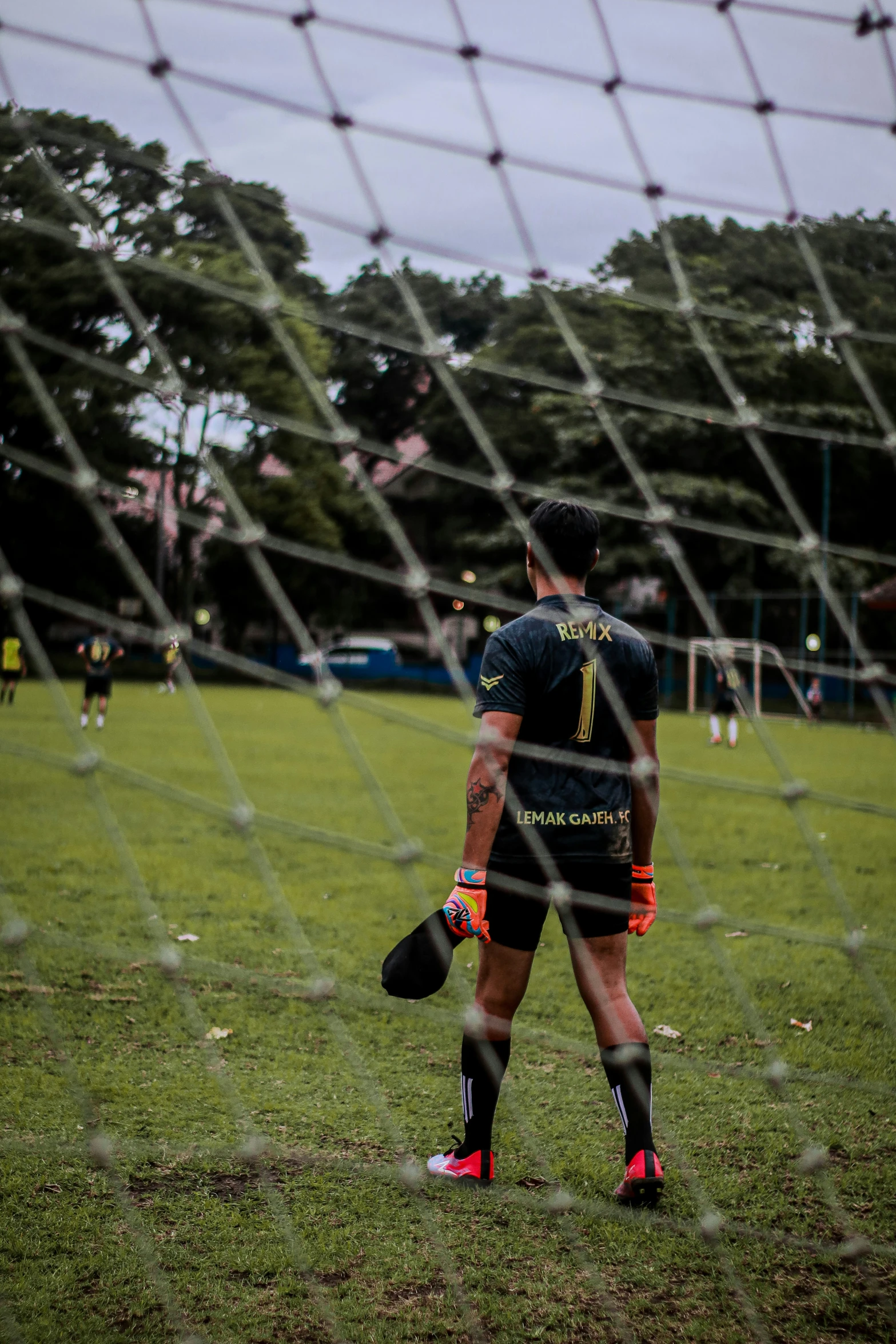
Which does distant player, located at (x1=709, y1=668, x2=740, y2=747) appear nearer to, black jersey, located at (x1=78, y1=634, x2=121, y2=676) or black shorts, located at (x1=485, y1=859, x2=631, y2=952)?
black jersey, located at (x1=78, y1=634, x2=121, y2=676)

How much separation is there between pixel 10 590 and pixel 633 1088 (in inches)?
80.1

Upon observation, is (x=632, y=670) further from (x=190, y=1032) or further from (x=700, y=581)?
(x=700, y=581)

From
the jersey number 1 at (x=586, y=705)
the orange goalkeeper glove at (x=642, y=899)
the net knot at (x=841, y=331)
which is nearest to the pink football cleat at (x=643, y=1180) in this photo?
the orange goalkeeper glove at (x=642, y=899)

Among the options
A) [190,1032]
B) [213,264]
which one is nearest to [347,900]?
[190,1032]

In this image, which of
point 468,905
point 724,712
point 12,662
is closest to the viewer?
point 468,905

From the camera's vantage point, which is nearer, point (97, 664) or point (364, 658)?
point (97, 664)

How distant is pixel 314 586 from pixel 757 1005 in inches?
1420

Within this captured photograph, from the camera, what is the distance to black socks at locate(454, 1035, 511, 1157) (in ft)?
9.98

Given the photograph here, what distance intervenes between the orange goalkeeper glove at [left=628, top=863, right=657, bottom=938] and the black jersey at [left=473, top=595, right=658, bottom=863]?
14 cm

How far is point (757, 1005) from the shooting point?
473 cm

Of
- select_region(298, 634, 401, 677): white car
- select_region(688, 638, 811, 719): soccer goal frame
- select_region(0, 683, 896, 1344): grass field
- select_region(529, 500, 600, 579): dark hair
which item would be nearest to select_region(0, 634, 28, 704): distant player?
select_region(688, 638, 811, 719): soccer goal frame

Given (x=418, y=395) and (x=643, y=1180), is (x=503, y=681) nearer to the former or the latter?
(x=643, y=1180)

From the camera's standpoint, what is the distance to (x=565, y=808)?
2.93 meters

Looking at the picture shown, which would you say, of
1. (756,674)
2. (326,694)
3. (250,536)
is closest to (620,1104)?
(326,694)
